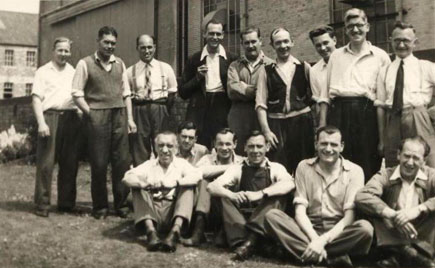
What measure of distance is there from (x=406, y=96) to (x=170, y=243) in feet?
8.32

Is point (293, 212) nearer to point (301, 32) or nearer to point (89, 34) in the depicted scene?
point (301, 32)

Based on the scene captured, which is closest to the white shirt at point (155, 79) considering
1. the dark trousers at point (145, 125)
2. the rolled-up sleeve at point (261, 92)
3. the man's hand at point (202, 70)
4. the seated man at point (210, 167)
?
the dark trousers at point (145, 125)

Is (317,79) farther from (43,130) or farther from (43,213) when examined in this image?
(43,213)

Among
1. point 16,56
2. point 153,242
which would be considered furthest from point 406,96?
point 16,56

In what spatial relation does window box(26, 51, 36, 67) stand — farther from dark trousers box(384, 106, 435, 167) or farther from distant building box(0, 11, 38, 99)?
dark trousers box(384, 106, 435, 167)

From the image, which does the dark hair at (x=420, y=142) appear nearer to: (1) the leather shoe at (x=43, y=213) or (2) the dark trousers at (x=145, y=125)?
(2) the dark trousers at (x=145, y=125)

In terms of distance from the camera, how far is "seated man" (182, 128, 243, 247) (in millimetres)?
5406

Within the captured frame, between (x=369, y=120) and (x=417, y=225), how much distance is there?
1.14 meters

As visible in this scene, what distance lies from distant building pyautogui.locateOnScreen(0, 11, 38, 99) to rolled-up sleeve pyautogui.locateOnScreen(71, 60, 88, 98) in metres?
41.0

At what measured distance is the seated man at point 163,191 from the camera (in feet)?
17.4

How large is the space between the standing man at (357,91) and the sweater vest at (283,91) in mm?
336

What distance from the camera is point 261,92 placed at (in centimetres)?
571

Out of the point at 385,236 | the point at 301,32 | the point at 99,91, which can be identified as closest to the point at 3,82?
the point at 301,32

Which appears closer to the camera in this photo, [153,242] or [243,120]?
[153,242]
